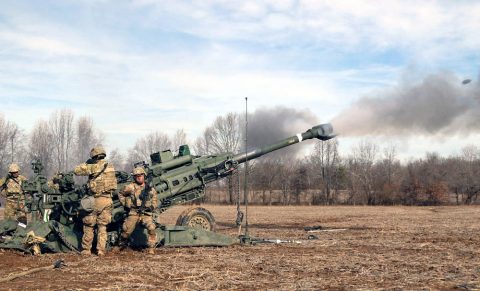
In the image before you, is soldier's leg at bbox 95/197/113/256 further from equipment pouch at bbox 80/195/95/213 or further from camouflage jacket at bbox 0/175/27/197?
camouflage jacket at bbox 0/175/27/197

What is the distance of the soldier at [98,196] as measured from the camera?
1151 centimetres

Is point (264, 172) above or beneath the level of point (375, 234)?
above

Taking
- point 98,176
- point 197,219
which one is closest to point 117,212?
point 98,176

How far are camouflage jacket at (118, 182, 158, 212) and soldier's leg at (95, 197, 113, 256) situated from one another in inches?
13.7

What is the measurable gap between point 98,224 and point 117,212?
94 cm

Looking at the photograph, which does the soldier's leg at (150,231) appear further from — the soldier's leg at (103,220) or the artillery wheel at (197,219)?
the artillery wheel at (197,219)

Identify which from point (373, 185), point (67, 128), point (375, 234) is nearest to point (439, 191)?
point (373, 185)

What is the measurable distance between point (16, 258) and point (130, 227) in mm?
2320

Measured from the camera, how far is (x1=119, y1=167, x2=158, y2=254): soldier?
457 inches

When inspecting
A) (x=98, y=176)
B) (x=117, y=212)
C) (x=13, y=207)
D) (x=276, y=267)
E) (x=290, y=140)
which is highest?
(x=290, y=140)

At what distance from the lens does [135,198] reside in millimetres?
11711

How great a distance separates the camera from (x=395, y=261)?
10344mm

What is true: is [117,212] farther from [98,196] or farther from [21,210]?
[21,210]

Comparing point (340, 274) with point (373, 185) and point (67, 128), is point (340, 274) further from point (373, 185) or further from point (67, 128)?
point (67, 128)
